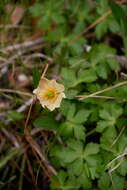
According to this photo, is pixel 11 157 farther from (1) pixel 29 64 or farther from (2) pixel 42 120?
(1) pixel 29 64

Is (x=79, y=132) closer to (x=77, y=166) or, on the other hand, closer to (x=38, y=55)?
(x=77, y=166)

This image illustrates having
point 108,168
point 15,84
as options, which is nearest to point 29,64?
point 15,84

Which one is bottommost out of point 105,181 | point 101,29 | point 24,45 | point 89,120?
point 105,181

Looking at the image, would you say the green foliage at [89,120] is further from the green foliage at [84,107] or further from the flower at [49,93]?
the flower at [49,93]

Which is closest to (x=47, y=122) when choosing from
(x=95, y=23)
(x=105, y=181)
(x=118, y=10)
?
(x=105, y=181)

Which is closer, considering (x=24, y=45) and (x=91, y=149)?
(x=91, y=149)

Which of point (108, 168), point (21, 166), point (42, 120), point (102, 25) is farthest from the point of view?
point (102, 25)

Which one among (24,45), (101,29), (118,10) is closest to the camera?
(118,10)

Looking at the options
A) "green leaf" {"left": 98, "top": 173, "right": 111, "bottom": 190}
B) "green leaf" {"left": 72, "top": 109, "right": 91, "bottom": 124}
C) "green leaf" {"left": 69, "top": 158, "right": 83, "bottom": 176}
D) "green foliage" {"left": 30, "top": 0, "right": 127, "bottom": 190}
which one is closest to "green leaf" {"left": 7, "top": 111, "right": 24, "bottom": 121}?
"green foliage" {"left": 30, "top": 0, "right": 127, "bottom": 190}
